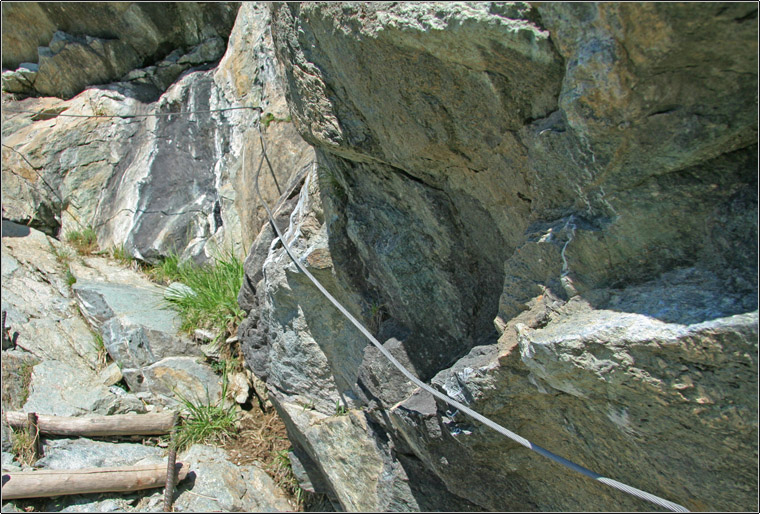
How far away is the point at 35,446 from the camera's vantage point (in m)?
4.08

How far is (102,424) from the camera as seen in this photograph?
4270mm

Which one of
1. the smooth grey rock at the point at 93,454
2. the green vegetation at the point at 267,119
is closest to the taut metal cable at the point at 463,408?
the green vegetation at the point at 267,119

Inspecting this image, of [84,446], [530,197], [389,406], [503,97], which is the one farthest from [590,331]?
[84,446]

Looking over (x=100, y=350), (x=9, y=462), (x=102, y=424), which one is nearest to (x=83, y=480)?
(x=102, y=424)

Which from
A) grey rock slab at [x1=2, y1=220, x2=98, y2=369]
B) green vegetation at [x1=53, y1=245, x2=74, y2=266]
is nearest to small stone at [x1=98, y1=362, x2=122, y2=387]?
grey rock slab at [x1=2, y1=220, x2=98, y2=369]

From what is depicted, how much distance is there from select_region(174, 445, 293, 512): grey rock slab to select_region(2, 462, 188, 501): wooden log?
0.13 metres

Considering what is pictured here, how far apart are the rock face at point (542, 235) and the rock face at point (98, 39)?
4.23 meters

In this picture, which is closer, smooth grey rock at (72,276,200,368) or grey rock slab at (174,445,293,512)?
grey rock slab at (174,445,293,512)

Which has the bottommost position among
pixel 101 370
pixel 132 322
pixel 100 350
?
pixel 101 370

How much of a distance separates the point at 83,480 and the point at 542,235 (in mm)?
3484

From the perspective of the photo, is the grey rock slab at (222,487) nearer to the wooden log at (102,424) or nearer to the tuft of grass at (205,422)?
the tuft of grass at (205,422)

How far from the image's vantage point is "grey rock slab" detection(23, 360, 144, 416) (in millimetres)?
4469

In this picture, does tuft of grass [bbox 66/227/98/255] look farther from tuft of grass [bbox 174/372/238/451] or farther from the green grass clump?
tuft of grass [bbox 174/372/238/451]

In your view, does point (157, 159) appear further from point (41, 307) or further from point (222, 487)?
point (222, 487)
